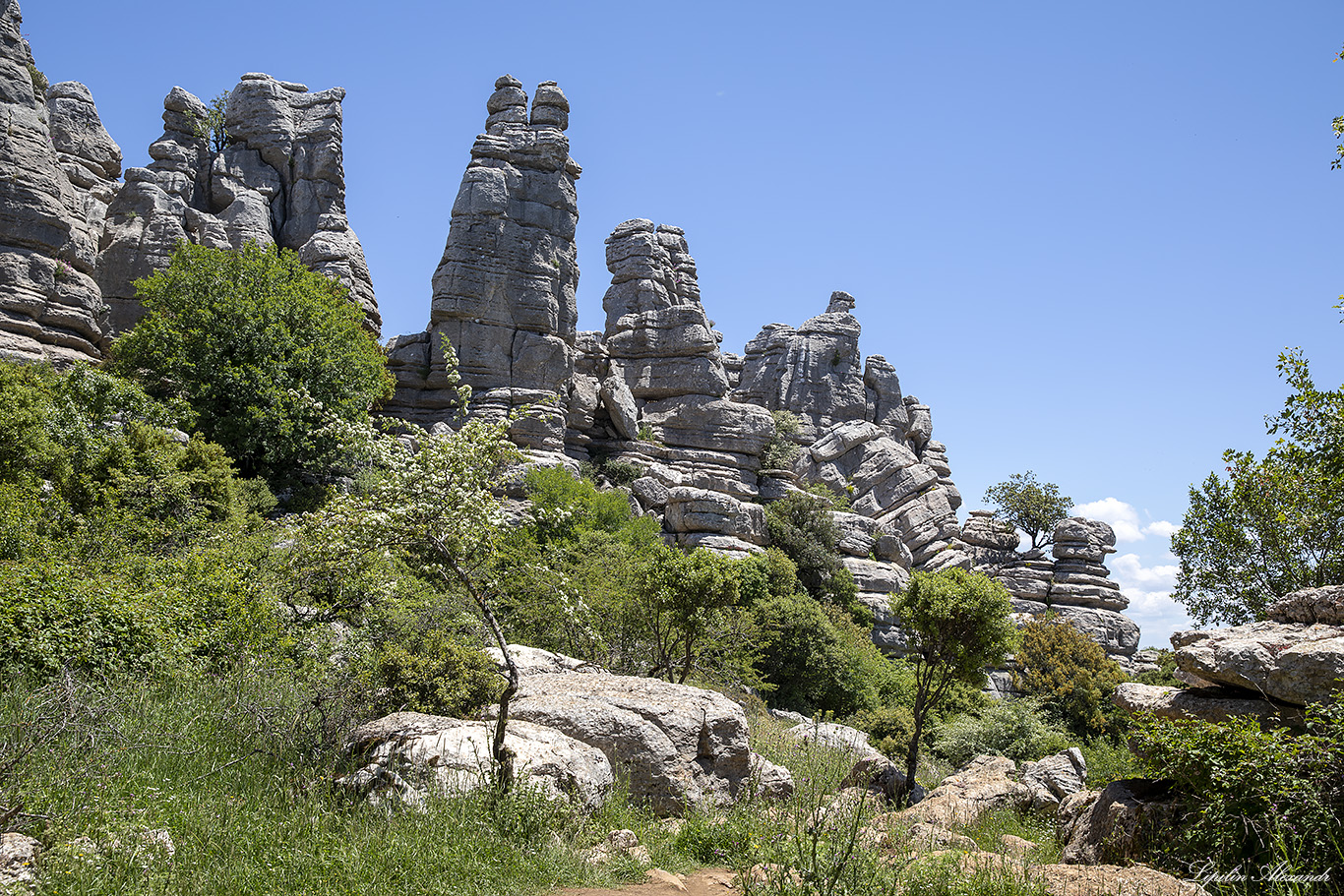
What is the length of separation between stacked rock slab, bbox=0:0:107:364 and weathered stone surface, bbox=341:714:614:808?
1077 inches

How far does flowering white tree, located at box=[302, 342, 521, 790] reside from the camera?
8.12 metres

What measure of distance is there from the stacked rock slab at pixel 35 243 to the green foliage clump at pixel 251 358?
3106mm

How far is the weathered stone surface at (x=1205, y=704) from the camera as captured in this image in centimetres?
869

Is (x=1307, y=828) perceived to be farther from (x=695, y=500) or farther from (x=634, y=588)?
(x=695, y=500)

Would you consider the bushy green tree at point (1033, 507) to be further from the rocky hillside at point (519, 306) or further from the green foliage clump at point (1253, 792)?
the green foliage clump at point (1253, 792)

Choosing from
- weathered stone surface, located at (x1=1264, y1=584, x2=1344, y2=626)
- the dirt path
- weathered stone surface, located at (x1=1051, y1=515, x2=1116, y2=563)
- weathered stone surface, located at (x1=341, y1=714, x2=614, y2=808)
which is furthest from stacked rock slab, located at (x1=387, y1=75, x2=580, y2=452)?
weathered stone surface, located at (x1=1051, y1=515, x2=1116, y2=563)

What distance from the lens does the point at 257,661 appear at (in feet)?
34.8

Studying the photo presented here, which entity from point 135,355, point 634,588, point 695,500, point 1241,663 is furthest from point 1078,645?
point 135,355

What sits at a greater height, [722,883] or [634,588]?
[634,588]

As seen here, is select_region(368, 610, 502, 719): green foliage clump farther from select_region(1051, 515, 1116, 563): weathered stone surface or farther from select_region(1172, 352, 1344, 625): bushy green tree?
select_region(1051, 515, 1116, 563): weathered stone surface

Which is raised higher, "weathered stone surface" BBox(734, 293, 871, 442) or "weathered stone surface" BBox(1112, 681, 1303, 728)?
"weathered stone surface" BBox(734, 293, 871, 442)

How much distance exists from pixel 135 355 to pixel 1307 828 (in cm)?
3233

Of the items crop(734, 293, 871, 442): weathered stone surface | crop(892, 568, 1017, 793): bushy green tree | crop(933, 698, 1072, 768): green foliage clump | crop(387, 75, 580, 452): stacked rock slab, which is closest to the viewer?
crop(892, 568, 1017, 793): bushy green tree

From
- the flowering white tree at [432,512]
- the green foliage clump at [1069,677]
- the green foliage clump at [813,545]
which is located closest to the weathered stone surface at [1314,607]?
the flowering white tree at [432,512]
